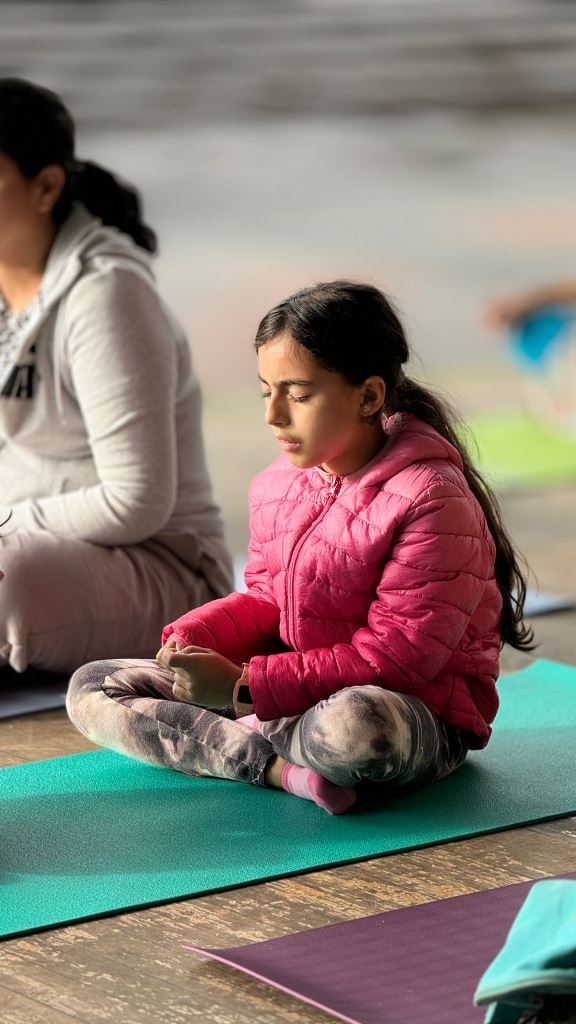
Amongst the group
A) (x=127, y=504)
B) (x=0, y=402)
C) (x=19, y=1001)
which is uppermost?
(x=0, y=402)

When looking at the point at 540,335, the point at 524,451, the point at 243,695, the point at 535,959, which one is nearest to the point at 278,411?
the point at 243,695

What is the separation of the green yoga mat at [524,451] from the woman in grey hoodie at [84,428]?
7.87 feet

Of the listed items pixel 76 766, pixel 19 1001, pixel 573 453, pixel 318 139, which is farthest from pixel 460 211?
pixel 19 1001

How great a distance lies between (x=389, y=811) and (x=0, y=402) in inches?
46.0

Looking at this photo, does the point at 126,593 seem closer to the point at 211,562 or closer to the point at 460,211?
the point at 211,562

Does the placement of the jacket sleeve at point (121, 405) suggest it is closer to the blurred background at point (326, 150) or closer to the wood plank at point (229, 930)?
the wood plank at point (229, 930)

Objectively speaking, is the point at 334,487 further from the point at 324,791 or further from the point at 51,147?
the point at 51,147

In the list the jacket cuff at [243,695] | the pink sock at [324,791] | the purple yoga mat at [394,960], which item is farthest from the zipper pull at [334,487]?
the purple yoga mat at [394,960]

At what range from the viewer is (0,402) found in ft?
8.72

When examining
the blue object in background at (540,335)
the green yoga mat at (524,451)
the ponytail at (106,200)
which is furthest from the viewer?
the blue object in background at (540,335)

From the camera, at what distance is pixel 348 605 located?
6.42 feet

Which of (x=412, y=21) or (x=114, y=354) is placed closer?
(x=114, y=354)

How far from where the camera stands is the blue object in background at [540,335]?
6.18 m

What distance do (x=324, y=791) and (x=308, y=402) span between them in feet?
1.69
